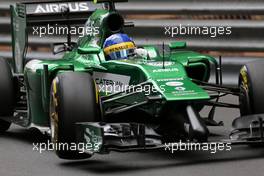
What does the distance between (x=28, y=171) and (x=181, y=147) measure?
1474 millimetres

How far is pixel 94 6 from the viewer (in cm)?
1130

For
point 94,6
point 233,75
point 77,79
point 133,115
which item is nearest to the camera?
point 77,79

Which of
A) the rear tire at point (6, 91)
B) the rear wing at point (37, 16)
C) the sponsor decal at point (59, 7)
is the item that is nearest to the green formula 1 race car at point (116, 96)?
the rear tire at point (6, 91)

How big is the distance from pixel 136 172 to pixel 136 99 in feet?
3.31

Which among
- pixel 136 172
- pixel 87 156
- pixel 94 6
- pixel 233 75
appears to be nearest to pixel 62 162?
pixel 87 156

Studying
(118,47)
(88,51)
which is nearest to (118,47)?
(118,47)

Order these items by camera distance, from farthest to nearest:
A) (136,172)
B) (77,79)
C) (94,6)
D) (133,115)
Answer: (94,6) < (133,115) < (77,79) < (136,172)

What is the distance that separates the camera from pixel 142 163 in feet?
27.3

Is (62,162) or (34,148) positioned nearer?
(62,162)

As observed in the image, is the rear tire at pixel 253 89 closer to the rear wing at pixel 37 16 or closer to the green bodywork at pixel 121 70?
the green bodywork at pixel 121 70

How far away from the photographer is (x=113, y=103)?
9.07 metres

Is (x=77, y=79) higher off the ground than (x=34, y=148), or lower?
higher

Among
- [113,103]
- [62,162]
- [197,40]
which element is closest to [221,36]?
[197,40]

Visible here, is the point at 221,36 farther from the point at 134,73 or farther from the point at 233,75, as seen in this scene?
the point at 134,73
